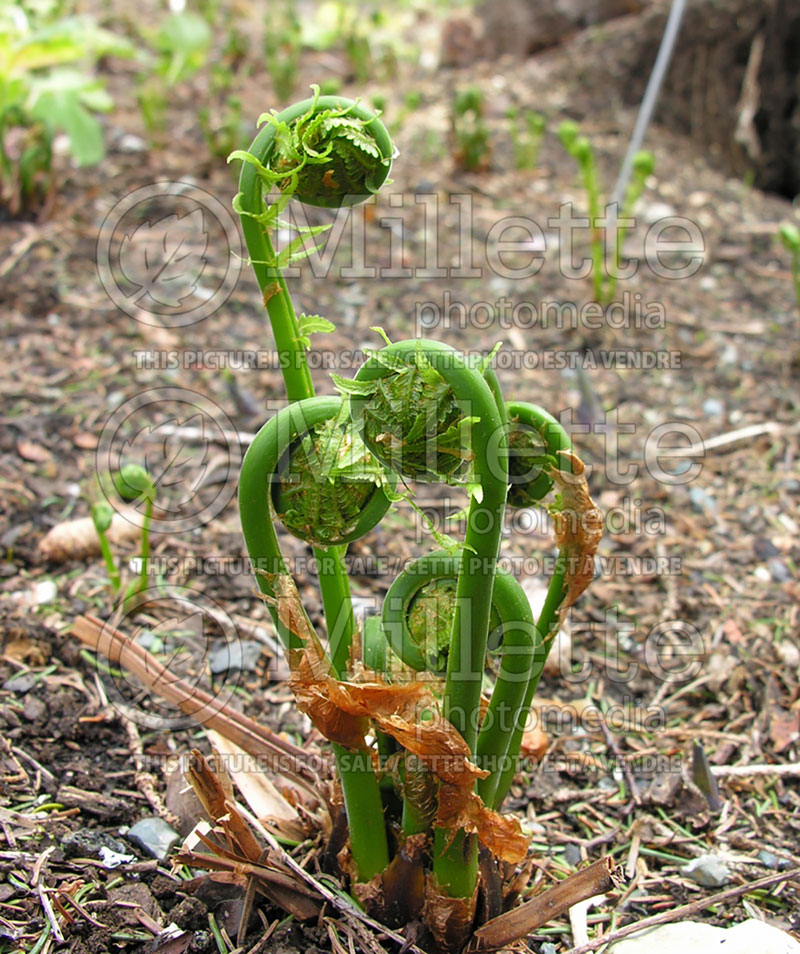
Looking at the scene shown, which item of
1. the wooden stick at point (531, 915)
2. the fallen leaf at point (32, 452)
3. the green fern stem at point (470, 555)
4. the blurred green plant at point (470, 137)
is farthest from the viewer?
the blurred green plant at point (470, 137)

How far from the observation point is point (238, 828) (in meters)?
1.56

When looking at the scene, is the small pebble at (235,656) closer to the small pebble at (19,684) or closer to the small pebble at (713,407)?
the small pebble at (19,684)

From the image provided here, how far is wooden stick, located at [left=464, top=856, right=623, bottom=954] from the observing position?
149 cm

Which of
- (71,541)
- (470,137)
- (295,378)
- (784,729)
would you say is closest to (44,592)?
(71,541)

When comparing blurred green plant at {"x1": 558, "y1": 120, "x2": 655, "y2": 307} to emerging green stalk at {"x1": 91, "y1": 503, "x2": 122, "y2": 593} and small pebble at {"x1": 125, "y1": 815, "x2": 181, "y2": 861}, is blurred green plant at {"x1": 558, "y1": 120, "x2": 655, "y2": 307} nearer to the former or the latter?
emerging green stalk at {"x1": 91, "y1": 503, "x2": 122, "y2": 593}

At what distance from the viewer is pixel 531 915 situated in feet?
4.96

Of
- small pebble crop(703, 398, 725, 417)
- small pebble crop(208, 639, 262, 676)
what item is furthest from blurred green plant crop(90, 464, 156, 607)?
small pebble crop(703, 398, 725, 417)

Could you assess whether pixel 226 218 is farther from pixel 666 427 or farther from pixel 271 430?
pixel 271 430

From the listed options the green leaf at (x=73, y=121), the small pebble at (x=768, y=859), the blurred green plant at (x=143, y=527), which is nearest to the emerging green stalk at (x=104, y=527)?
the blurred green plant at (x=143, y=527)

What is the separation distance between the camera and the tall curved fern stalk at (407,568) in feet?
3.73

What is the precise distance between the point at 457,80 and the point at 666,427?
318 centimetres

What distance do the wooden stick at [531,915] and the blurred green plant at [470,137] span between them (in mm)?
3632

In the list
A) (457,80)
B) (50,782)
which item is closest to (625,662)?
(50,782)

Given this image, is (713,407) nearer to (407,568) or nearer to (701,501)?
(701,501)
